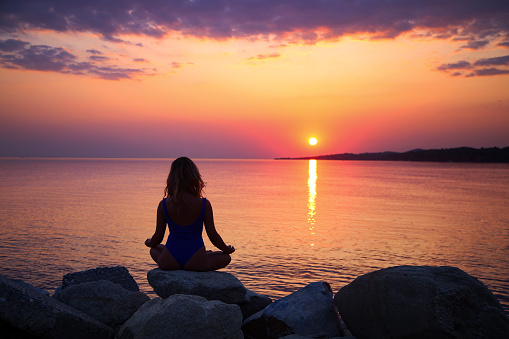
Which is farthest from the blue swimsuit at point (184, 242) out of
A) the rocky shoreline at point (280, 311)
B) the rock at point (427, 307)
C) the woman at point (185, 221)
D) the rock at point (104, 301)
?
the rock at point (427, 307)

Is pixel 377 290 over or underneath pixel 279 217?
over

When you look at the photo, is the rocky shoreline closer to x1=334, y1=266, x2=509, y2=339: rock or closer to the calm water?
x1=334, y1=266, x2=509, y2=339: rock

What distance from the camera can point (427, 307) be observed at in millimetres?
→ 5211

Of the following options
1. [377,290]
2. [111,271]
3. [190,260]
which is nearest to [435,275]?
[377,290]

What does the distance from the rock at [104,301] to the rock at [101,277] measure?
103 centimetres

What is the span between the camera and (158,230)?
7.46 metres

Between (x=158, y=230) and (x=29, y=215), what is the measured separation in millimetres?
19815

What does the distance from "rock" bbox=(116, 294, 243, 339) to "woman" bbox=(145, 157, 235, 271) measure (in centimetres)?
143

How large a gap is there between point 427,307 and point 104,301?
15.5ft

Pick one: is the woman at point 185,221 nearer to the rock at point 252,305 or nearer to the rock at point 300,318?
the rock at point 252,305

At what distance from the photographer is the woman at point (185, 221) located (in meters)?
7.08

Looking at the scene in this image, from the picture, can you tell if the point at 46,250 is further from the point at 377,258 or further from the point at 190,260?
the point at 377,258

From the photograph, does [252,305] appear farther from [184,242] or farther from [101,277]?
A: [101,277]

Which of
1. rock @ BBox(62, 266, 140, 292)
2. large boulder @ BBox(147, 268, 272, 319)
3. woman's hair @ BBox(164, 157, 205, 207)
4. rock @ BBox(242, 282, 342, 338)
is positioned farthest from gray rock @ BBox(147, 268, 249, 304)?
rock @ BBox(62, 266, 140, 292)
